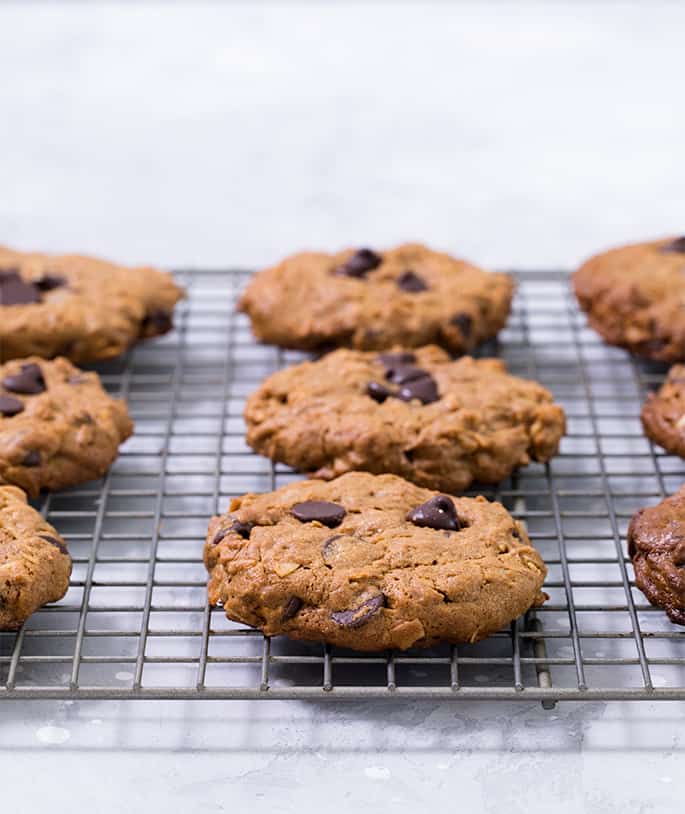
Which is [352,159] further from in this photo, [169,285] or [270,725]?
[270,725]

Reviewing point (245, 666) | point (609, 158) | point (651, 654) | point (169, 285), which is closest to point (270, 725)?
point (245, 666)

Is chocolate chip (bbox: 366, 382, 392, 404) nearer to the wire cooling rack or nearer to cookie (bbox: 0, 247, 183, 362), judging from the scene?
the wire cooling rack

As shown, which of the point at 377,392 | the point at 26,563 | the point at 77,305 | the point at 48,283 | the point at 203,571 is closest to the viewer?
the point at 26,563

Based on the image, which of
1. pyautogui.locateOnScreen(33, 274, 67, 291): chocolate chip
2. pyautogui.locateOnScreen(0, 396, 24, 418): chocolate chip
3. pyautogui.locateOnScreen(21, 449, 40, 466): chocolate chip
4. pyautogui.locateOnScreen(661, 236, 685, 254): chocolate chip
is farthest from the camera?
pyautogui.locateOnScreen(661, 236, 685, 254): chocolate chip

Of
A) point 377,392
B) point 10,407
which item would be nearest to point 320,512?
point 377,392

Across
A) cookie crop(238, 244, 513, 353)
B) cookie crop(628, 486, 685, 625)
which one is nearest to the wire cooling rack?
cookie crop(628, 486, 685, 625)

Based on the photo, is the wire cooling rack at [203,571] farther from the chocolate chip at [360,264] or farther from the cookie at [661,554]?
the chocolate chip at [360,264]

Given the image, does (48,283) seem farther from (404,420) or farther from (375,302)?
(404,420)
